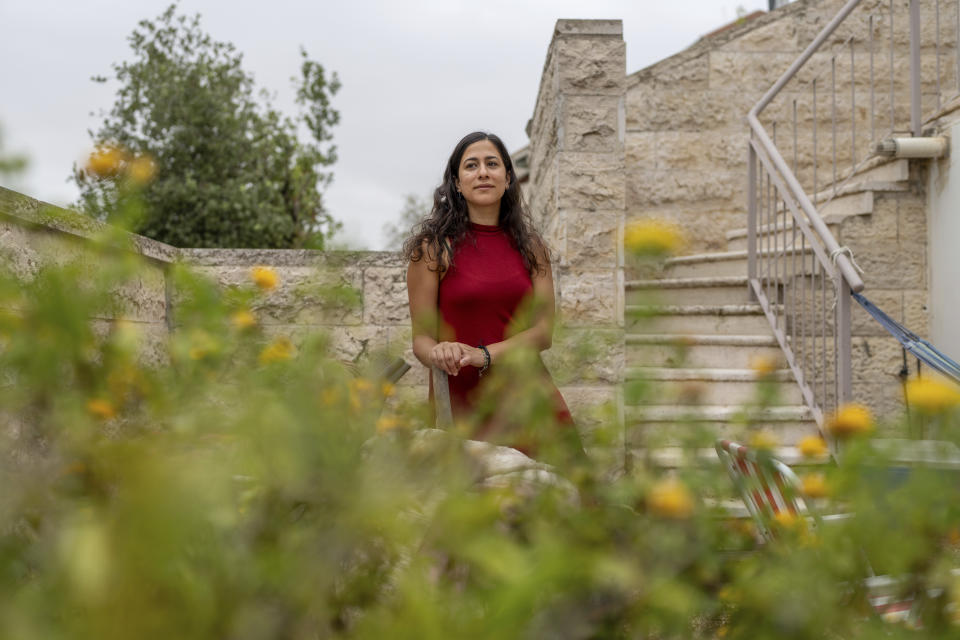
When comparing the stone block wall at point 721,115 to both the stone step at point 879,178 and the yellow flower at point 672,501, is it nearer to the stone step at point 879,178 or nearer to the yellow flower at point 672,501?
the stone step at point 879,178

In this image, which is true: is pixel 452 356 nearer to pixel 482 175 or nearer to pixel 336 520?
pixel 482 175

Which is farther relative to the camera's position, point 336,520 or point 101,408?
point 101,408

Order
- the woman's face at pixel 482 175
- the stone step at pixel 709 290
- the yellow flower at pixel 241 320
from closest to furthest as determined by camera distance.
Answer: the yellow flower at pixel 241 320, the woman's face at pixel 482 175, the stone step at pixel 709 290

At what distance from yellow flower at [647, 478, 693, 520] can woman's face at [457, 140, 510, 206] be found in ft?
6.29

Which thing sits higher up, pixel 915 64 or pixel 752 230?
pixel 915 64

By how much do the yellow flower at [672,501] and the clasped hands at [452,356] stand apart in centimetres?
95

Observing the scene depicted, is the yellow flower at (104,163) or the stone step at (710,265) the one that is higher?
the yellow flower at (104,163)

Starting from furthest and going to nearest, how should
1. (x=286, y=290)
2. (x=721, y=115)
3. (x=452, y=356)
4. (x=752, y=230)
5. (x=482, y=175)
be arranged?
(x=721, y=115) < (x=752, y=230) < (x=286, y=290) < (x=482, y=175) < (x=452, y=356)

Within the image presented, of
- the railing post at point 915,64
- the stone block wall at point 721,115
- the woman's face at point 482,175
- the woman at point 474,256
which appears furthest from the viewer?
Result: the stone block wall at point 721,115

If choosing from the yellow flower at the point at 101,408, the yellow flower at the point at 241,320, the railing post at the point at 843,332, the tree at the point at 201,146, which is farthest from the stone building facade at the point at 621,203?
the tree at the point at 201,146

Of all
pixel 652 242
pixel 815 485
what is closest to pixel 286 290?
pixel 652 242

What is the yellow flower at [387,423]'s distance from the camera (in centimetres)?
66

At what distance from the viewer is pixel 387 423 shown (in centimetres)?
67

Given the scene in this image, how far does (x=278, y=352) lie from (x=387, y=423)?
113 millimetres
